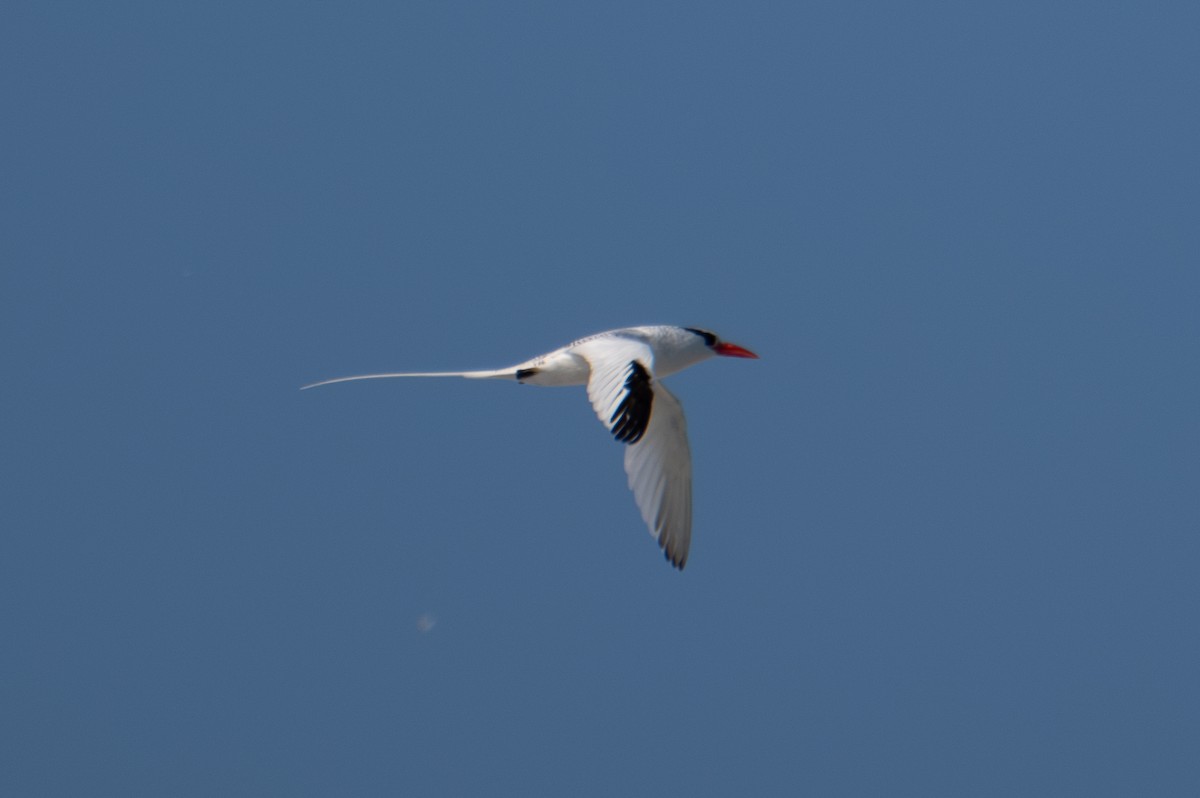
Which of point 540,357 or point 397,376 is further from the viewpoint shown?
point 540,357

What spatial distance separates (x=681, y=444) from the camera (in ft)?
24.2

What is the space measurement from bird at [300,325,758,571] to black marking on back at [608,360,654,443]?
23 centimetres

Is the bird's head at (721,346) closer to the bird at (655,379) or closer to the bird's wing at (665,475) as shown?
the bird at (655,379)

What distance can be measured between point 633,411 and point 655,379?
177 centimetres

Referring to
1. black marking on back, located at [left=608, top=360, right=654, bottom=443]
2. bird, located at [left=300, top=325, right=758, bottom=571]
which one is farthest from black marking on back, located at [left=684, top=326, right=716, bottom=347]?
black marking on back, located at [left=608, top=360, right=654, bottom=443]

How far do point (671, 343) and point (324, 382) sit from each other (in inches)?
62.5

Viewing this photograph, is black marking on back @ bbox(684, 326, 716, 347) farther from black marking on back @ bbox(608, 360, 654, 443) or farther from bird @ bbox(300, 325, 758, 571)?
black marking on back @ bbox(608, 360, 654, 443)

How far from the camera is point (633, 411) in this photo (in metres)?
5.35

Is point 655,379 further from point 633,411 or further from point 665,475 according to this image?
point 633,411

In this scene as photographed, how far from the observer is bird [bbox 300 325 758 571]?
6309mm

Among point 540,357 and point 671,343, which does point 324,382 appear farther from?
point 671,343

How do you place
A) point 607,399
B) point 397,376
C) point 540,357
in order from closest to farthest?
1. point 607,399
2. point 397,376
3. point 540,357

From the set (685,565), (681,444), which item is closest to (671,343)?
(681,444)

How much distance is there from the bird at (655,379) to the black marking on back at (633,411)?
0.23 metres
